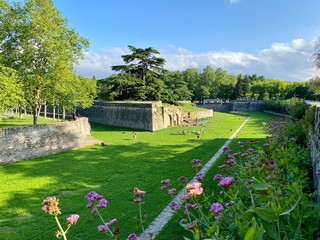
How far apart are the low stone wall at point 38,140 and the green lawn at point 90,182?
0.48 metres

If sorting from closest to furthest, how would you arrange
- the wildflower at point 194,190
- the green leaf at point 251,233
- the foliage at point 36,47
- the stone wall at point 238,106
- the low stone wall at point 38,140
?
the green leaf at point 251,233, the wildflower at point 194,190, the low stone wall at point 38,140, the foliage at point 36,47, the stone wall at point 238,106

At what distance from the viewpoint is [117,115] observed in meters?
24.6

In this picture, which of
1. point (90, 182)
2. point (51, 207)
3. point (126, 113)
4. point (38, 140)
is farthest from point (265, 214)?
point (126, 113)

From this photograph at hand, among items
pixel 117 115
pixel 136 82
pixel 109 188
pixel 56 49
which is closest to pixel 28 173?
pixel 109 188

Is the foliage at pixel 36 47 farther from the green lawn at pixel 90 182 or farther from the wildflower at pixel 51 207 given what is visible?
the wildflower at pixel 51 207

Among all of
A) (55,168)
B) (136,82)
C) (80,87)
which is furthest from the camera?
(136,82)

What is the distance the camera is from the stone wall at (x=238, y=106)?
44.6 metres

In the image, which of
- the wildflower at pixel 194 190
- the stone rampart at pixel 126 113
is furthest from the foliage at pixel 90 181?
the stone rampart at pixel 126 113

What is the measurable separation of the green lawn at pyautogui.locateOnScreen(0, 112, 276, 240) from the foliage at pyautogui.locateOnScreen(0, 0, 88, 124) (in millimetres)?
4355

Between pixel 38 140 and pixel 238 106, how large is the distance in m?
38.9

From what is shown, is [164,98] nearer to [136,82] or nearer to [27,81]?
[136,82]

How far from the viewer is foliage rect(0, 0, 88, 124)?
14.1m

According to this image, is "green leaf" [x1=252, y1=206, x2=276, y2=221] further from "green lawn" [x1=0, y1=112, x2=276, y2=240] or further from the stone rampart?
the stone rampart

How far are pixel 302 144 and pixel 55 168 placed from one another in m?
8.67
